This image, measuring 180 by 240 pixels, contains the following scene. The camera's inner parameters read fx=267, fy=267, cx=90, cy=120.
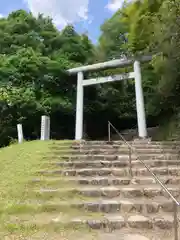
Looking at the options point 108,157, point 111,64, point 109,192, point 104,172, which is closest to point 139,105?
point 111,64

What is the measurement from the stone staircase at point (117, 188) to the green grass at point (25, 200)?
0.08m

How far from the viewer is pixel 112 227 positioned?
11.1ft

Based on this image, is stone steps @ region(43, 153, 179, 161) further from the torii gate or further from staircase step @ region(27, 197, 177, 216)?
the torii gate

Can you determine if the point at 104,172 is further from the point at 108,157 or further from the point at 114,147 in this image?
the point at 114,147

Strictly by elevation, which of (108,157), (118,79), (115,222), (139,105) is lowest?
(115,222)

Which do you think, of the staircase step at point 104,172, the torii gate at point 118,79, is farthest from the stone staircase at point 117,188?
the torii gate at point 118,79

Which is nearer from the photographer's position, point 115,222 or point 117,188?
point 115,222

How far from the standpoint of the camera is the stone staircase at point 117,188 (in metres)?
3.42

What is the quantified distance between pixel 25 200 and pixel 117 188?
147 cm

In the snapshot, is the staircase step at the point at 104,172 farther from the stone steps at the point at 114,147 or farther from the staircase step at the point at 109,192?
the stone steps at the point at 114,147

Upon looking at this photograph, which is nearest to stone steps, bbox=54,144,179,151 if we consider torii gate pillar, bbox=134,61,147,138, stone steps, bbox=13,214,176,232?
torii gate pillar, bbox=134,61,147,138

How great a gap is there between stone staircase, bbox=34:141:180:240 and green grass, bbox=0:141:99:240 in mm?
81

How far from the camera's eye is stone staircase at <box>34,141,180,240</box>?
3.42 meters

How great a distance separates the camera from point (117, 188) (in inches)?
173
